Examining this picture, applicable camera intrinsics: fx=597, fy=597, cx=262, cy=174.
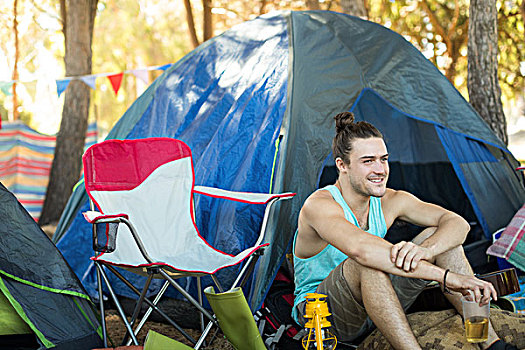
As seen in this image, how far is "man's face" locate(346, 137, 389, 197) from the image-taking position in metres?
2.17

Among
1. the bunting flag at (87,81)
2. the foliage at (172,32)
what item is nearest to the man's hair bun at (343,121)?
the bunting flag at (87,81)

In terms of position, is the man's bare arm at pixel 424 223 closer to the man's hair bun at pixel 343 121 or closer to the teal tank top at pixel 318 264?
the teal tank top at pixel 318 264

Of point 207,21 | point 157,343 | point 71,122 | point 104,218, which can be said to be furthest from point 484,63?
point 207,21

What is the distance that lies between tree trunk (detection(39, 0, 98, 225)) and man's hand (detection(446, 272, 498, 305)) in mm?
4462

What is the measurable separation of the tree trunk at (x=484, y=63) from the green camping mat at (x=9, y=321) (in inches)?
126

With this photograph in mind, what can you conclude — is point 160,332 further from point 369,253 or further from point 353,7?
point 353,7

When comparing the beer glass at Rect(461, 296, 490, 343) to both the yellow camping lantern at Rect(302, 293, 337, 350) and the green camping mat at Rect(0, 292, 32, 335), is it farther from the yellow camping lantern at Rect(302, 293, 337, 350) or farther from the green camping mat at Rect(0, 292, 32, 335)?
the green camping mat at Rect(0, 292, 32, 335)

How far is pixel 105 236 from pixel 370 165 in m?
1.00

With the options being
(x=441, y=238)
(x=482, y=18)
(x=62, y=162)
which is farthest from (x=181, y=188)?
(x=62, y=162)

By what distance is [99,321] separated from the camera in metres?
2.42

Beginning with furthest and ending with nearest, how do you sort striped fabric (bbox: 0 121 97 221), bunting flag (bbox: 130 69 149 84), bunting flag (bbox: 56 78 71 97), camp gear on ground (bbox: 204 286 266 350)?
striped fabric (bbox: 0 121 97 221) < bunting flag (bbox: 130 69 149 84) < bunting flag (bbox: 56 78 71 97) < camp gear on ground (bbox: 204 286 266 350)

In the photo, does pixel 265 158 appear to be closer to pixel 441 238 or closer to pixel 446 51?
pixel 441 238

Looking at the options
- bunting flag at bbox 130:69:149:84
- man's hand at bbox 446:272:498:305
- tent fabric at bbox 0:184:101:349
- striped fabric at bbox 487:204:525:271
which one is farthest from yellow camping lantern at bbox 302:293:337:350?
bunting flag at bbox 130:69:149:84

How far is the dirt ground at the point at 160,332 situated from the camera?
2.58 m
